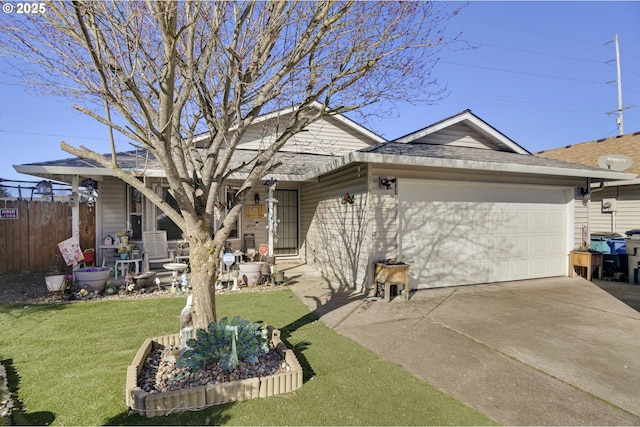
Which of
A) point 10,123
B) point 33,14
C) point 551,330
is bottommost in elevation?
point 551,330

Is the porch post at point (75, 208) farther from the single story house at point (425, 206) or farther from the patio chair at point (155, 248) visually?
the patio chair at point (155, 248)

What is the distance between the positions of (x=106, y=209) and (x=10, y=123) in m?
3.50

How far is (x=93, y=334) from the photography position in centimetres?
423

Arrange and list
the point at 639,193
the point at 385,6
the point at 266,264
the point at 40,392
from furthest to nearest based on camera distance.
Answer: the point at 639,193 → the point at 266,264 → the point at 385,6 → the point at 40,392

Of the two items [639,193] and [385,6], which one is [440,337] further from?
[639,193]

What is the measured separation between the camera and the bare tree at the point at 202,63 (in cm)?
276

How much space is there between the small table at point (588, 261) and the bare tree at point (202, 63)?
6.75m

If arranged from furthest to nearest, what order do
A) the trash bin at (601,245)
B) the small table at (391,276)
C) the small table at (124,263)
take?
the trash bin at (601,245)
the small table at (124,263)
the small table at (391,276)

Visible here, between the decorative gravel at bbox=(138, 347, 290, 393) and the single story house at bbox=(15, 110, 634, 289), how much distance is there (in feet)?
11.3

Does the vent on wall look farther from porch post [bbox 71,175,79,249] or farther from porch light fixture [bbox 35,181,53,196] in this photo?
porch light fixture [bbox 35,181,53,196]

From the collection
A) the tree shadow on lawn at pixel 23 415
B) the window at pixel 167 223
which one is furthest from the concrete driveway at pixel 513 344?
the window at pixel 167 223

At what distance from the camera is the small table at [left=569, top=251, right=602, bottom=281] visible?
7834 mm

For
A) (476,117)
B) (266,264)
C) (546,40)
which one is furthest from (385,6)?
(546,40)

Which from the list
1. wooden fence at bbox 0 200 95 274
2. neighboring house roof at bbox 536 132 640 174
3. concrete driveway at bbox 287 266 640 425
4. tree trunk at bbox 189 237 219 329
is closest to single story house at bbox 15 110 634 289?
concrete driveway at bbox 287 266 640 425
